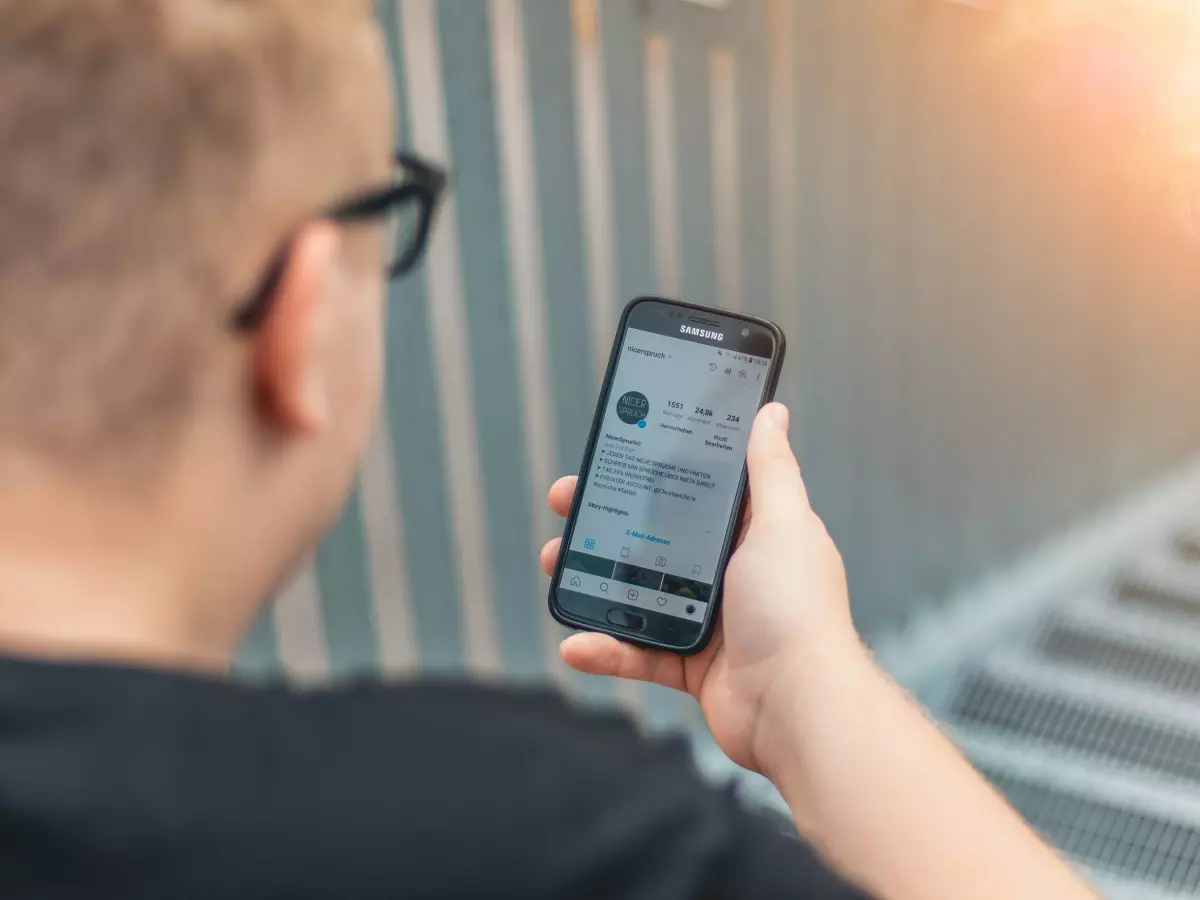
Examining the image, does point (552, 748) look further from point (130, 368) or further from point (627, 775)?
point (130, 368)

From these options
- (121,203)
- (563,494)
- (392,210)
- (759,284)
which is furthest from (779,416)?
(759,284)

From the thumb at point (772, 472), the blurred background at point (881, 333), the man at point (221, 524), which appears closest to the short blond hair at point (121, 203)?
the man at point (221, 524)

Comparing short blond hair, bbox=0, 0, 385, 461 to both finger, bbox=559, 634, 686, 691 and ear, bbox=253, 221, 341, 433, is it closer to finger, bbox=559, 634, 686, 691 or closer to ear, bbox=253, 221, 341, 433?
ear, bbox=253, 221, 341, 433

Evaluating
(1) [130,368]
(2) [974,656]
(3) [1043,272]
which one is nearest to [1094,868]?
(2) [974,656]

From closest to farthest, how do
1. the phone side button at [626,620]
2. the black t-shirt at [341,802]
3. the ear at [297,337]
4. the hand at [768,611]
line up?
the black t-shirt at [341,802]
the ear at [297,337]
the hand at [768,611]
the phone side button at [626,620]

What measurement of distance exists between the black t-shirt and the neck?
3cm

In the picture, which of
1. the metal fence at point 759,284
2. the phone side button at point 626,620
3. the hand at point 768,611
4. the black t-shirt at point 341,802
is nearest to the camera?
the black t-shirt at point 341,802

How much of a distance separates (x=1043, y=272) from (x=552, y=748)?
1859mm

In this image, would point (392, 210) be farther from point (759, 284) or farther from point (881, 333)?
point (881, 333)

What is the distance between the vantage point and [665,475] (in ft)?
2.74

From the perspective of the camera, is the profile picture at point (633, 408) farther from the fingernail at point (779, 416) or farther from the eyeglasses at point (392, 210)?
the eyeglasses at point (392, 210)

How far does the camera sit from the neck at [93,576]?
1.31 feet

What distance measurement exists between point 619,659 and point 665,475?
0.47 ft

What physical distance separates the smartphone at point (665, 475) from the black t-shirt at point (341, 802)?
41 centimetres
